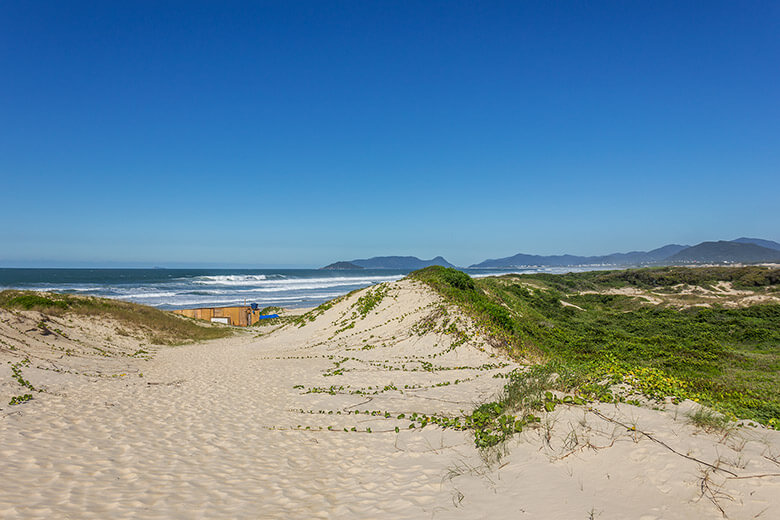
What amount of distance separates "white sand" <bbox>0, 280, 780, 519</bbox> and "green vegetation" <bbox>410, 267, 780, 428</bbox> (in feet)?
→ 4.90

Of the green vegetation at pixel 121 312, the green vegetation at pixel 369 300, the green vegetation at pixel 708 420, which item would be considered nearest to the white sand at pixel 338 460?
the green vegetation at pixel 708 420

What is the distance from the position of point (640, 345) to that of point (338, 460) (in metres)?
13.8

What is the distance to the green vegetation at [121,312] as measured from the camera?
21953mm

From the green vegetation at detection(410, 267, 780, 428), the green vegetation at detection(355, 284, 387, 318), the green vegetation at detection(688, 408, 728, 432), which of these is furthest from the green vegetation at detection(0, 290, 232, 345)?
the green vegetation at detection(688, 408, 728, 432)

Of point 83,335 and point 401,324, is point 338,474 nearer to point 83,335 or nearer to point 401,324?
point 401,324

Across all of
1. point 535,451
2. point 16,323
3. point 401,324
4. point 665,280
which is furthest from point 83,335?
point 665,280

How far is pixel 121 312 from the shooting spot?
2444 cm

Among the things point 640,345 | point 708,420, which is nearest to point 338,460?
point 708,420

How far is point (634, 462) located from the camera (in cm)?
481

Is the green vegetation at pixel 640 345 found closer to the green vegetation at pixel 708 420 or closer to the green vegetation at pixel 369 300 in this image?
the green vegetation at pixel 708 420

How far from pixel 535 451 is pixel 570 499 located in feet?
3.92

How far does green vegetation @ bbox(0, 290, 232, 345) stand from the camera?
2195 centimetres

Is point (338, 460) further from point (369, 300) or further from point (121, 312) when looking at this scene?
point (121, 312)

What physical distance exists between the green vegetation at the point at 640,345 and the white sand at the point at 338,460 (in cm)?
149
